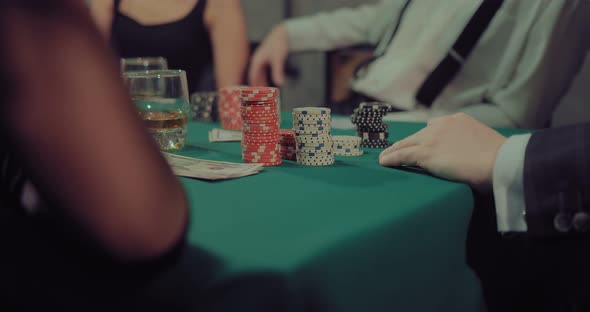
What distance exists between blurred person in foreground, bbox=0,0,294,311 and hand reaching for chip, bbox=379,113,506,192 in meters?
0.58

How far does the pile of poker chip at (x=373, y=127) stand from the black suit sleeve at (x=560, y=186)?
0.49 metres

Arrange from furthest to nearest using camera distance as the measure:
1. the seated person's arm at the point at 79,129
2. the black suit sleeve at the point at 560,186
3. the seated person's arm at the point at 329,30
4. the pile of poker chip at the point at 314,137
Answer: the seated person's arm at the point at 329,30 < the pile of poker chip at the point at 314,137 < the black suit sleeve at the point at 560,186 < the seated person's arm at the point at 79,129

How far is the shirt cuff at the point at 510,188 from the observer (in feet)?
2.88

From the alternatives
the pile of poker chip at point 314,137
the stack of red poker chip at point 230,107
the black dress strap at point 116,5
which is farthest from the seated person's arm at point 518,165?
the black dress strap at point 116,5

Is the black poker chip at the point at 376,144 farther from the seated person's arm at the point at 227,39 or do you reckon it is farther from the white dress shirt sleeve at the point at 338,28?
the white dress shirt sleeve at the point at 338,28

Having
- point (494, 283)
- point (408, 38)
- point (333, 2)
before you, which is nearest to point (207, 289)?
point (494, 283)

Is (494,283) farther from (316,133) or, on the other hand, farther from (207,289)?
(207,289)

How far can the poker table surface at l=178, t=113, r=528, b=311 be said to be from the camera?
24.5 inches

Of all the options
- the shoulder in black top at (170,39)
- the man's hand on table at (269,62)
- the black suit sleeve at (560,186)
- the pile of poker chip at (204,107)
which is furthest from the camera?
the shoulder in black top at (170,39)

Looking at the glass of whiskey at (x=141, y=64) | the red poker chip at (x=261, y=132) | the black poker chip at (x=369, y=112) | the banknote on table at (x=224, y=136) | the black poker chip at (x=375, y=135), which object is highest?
the glass of whiskey at (x=141, y=64)

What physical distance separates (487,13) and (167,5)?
150 centimetres

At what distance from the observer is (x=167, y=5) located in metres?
2.54

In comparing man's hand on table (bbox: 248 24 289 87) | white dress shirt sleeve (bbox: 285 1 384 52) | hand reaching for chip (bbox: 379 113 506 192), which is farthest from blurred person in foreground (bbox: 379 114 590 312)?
white dress shirt sleeve (bbox: 285 1 384 52)

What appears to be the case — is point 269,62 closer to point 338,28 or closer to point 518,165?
point 338,28
